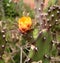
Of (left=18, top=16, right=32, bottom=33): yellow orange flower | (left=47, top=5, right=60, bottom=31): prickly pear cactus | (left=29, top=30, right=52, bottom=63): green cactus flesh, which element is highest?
(left=47, top=5, right=60, bottom=31): prickly pear cactus

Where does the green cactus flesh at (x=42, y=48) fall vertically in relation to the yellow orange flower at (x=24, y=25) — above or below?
below

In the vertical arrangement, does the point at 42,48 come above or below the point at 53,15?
below

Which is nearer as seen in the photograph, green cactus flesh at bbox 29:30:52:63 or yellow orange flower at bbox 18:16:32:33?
green cactus flesh at bbox 29:30:52:63

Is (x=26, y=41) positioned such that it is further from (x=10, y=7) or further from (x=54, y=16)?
(x=10, y=7)

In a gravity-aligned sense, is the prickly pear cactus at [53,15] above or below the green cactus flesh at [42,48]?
above

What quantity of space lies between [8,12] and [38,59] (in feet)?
7.26

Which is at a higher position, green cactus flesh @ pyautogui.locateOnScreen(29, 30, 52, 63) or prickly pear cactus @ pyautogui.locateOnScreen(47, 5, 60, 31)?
prickly pear cactus @ pyautogui.locateOnScreen(47, 5, 60, 31)

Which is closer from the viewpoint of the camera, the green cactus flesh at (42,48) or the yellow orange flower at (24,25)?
the green cactus flesh at (42,48)

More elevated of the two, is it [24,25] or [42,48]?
[24,25]

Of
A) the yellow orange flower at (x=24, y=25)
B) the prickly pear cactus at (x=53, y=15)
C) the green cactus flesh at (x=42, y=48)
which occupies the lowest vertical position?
the green cactus flesh at (x=42, y=48)

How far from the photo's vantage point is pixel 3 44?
1.67 meters

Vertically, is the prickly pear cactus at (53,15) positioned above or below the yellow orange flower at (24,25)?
above

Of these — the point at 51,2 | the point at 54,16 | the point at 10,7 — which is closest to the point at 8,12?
the point at 10,7

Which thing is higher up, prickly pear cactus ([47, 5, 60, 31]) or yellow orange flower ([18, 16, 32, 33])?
prickly pear cactus ([47, 5, 60, 31])
